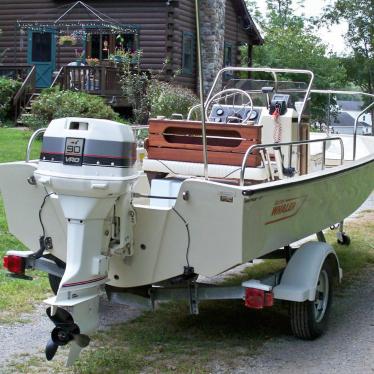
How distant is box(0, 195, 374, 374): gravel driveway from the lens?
5008 millimetres

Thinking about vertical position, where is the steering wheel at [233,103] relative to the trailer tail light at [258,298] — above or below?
above

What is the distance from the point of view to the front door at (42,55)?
25375 mm

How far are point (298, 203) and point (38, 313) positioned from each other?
2196 millimetres

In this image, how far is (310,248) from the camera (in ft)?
18.5

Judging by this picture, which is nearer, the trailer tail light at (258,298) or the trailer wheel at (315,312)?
the trailer tail light at (258,298)

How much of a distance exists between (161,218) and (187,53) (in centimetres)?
2195

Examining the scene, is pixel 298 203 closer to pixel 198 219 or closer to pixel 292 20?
pixel 198 219

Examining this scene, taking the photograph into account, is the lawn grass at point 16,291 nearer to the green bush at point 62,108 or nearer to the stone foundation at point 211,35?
the green bush at point 62,108

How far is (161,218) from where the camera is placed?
4.95 metres

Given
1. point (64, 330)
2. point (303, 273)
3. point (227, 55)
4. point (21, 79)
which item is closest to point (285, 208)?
point (303, 273)

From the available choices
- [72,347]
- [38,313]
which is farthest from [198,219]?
[38,313]

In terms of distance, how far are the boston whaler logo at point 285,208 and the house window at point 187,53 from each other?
20.8 m

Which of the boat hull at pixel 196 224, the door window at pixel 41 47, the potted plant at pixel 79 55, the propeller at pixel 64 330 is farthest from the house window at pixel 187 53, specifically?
the propeller at pixel 64 330

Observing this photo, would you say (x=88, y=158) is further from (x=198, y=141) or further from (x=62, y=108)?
(x=62, y=108)
